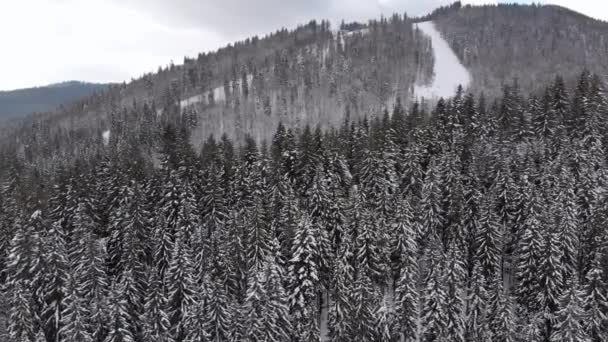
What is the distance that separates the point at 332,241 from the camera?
56.3 m

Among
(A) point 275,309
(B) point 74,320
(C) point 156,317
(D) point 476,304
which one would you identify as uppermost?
(B) point 74,320

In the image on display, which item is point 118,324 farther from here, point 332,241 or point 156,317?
point 332,241

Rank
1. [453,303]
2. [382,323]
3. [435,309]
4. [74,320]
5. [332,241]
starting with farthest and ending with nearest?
[332,241] → [453,303] → [435,309] → [382,323] → [74,320]

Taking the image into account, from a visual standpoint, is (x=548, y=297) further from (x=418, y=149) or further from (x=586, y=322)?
(x=418, y=149)

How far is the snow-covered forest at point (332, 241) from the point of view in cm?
4238

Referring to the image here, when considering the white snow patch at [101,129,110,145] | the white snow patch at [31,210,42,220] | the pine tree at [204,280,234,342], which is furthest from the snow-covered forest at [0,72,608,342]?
the white snow patch at [101,129,110,145]

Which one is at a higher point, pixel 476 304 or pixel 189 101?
pixel 189 101

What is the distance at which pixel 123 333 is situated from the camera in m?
41.2

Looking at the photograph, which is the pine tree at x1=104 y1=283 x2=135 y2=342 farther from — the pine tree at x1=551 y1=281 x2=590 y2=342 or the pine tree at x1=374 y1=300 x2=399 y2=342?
the pine tree at x1=551 y1=281 x2=590 y2=342

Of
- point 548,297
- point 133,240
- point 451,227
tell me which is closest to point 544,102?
point 451,227

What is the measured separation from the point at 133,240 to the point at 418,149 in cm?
4218

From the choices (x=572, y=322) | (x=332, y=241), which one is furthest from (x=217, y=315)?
(x=572, y=322)

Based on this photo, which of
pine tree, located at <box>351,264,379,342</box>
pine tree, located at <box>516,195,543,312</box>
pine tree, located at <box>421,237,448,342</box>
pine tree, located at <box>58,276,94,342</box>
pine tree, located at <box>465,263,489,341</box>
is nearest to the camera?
pine tree, located at <box>58,276,94,342</box>

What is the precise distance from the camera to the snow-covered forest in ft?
139
